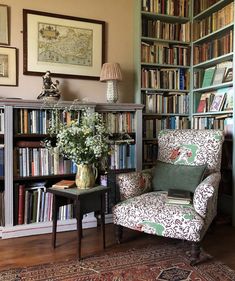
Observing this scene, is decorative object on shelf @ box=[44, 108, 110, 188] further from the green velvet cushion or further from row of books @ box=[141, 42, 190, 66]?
row of books @ box=[141, 42, 190, 66]

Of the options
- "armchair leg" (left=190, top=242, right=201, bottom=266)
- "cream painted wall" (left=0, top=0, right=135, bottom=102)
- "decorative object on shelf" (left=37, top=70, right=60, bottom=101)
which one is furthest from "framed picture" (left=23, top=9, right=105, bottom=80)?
"armchair leg" (left=190, top=242, right=201, bottom=266)

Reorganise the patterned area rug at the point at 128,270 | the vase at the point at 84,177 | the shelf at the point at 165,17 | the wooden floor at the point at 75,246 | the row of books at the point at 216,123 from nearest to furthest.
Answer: the patterned area rug at the point at 128,270
the wooden floor at the point at 75,246
the vase at the point at 84,177
the row of books at the point at 216,123
the shelf at the point at 165,17

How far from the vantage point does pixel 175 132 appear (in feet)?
9.40

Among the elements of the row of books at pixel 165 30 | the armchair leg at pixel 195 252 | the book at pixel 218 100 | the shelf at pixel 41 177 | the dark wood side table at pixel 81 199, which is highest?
the row of books at pixel 165 30

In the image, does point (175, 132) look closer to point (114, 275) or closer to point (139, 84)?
point (139, 84)

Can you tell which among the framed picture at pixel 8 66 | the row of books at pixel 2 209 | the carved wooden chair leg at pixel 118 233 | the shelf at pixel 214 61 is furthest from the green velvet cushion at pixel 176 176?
the framed picture at pixel 8 66

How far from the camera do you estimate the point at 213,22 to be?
318 cm

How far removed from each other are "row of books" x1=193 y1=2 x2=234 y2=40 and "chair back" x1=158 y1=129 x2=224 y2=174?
47.4 inches

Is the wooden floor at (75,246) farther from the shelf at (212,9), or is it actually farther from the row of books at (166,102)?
the shelf at (212,9)

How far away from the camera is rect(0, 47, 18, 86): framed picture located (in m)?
2.82

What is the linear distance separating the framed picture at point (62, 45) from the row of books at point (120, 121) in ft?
1.66

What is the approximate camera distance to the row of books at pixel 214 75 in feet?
9.95

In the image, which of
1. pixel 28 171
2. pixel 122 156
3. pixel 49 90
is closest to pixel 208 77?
pixel 122 156

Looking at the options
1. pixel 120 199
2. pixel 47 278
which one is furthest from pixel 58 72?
pixel 47 278
